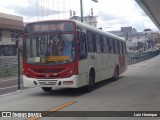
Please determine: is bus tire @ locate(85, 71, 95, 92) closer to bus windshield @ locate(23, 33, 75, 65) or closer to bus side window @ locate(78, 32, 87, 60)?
bus side window @ locate(78, 32, 87, 60)

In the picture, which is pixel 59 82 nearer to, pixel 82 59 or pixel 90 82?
pixel 82 59

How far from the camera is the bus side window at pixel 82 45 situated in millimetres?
14344

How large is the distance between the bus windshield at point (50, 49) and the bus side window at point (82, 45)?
0.46 m

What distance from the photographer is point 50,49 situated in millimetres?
14094

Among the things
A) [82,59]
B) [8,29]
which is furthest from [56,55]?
[8,29]

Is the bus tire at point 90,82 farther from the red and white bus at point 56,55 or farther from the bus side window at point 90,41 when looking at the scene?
the bus side window at point 90,41

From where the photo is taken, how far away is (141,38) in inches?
5094

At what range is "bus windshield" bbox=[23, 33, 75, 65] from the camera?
549 inches

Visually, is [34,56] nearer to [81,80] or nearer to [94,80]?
[81,80]

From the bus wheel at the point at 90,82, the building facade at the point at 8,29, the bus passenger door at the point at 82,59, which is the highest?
the building facade at the point at 8,29

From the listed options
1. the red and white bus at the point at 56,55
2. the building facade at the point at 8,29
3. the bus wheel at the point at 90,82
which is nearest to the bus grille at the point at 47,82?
the red and white bus at the point at 56,55

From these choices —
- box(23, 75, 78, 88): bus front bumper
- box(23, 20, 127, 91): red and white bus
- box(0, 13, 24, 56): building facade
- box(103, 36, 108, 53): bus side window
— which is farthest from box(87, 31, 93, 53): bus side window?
box(0, 13, 24, 56): building facade

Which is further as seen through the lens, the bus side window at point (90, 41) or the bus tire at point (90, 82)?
the bus side window at point (90, 41)

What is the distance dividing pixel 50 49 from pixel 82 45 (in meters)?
1.41
